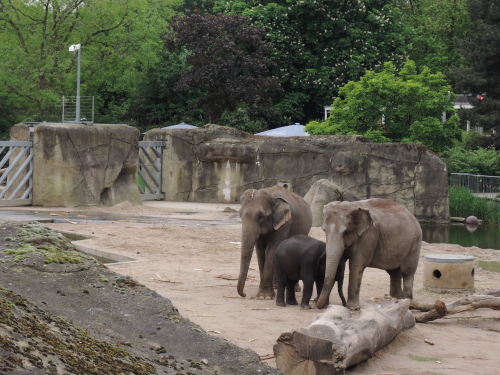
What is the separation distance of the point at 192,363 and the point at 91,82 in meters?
39.7

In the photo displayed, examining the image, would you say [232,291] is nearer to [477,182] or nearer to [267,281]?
[267,281]

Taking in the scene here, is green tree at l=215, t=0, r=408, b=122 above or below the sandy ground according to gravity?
above

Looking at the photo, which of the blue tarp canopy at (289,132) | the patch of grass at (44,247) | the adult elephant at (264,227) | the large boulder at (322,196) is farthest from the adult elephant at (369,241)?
the blue tarp canopy at (289,132)

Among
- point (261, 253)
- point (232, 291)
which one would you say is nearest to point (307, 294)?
point (261, 253)

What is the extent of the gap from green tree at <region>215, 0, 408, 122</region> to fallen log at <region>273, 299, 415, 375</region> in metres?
34.5

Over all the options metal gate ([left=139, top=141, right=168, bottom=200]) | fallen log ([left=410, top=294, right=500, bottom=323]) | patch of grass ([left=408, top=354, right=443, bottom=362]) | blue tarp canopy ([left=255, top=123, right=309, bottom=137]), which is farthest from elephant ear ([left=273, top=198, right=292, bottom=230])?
blue tarp canopy ([left=255, top=123, right=309, bottom=137])

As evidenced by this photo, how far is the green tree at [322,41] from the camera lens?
42.2 meters

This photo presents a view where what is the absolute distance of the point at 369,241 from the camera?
9914mm

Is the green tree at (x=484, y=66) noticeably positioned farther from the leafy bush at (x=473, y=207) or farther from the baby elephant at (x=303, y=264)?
the baby elephant at (x=303, y=264)

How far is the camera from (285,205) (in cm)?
1052

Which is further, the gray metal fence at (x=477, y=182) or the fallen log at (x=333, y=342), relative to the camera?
the gray metal fence at (x=477, y=182)

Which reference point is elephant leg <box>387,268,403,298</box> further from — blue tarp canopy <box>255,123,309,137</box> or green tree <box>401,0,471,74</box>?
green tree <box>401,0,471,74</box>

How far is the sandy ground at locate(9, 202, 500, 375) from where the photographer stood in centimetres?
767

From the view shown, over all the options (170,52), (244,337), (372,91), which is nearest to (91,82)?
(170,52)
